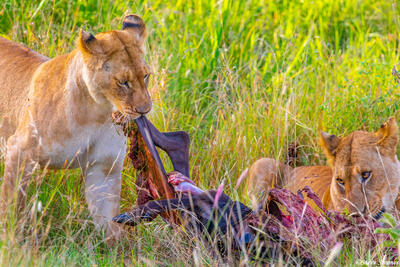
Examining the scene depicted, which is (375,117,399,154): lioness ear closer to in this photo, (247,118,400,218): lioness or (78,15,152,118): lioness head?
(247,118,400,218): lioness

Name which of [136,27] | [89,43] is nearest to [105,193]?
[89,43]

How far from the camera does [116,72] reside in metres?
3.34

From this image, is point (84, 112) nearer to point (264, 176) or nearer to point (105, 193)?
point (105, 193)

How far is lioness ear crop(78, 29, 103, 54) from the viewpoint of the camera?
3395 mm

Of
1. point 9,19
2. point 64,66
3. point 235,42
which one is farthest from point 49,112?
point 235,42

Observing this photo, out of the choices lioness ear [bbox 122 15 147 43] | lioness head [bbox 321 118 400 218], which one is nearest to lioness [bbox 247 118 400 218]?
lioness head [bbox 321 118 400 218]

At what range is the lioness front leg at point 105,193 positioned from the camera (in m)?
3.86

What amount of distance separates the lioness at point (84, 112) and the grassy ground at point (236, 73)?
0.38 m

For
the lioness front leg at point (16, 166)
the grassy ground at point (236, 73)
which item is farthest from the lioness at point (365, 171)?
the lioness front leg at point (16, 166)

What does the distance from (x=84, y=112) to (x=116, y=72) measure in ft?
1.37

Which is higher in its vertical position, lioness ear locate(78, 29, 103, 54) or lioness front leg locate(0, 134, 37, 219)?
lioness ear locate(78, 29, 103, 54)

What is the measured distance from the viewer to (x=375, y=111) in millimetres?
4910

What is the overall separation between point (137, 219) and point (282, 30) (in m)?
3.60

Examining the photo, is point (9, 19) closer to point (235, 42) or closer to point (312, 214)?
point (235, 42)
